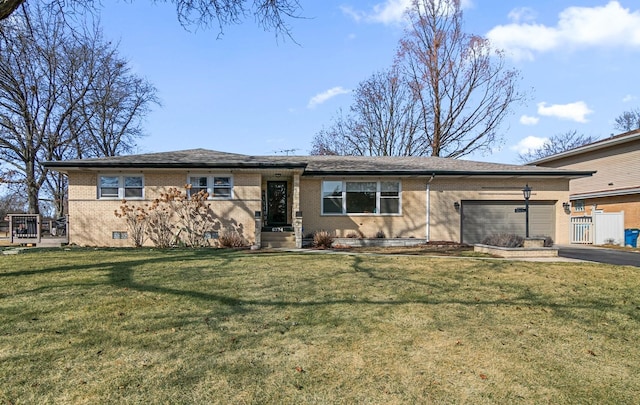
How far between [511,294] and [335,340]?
12.9 ft

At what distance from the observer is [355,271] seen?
8.38m

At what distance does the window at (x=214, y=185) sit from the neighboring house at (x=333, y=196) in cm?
4

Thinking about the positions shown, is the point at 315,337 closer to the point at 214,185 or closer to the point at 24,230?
the point at 214,185

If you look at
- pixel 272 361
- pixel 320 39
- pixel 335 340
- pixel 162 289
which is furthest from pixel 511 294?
pixel 320 39

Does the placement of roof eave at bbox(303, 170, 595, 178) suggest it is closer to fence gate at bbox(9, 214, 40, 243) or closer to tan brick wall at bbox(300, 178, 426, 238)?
tan brick wall at bbox(300, 178, 426, 238)

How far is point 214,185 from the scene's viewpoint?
14.9m

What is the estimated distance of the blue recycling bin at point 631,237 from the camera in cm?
1634

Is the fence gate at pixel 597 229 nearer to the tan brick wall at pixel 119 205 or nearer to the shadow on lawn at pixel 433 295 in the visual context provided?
the shadow on lawn at pixel 433 295

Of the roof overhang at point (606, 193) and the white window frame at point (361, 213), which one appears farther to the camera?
the roof overhang at point (606, 193)

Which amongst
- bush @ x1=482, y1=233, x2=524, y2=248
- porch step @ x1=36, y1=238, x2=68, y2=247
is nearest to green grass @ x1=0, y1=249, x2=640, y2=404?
bush @ x1=482, y1=233, x2=524, y2=248

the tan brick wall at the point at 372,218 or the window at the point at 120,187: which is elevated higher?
the window at the point at 120,187

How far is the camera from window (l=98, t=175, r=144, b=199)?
48.0 ft

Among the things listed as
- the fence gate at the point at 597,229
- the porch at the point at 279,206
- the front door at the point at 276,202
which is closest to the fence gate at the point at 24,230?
the porch at the point at 279,206

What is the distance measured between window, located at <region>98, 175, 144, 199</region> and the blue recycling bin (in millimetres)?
21067
